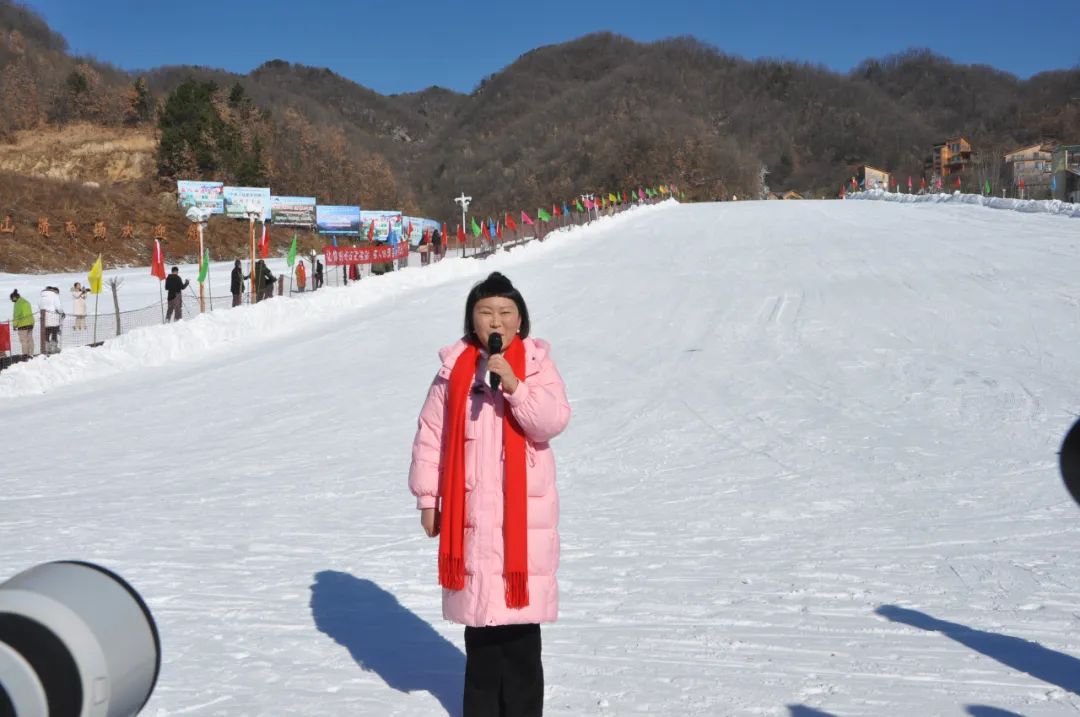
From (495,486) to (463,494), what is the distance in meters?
0.11

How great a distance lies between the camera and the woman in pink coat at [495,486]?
3.28 m

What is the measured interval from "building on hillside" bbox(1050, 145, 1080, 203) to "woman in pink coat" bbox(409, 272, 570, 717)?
260ft

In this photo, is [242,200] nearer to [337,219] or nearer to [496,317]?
[337,219]

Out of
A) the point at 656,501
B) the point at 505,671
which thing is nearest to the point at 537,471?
the point at 505,671

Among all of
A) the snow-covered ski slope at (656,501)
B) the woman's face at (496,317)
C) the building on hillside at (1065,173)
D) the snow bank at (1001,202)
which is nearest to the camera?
the woman's face at (496,317)

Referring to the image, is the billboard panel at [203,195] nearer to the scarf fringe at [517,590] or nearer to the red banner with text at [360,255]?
the red banner with text at [360,255]

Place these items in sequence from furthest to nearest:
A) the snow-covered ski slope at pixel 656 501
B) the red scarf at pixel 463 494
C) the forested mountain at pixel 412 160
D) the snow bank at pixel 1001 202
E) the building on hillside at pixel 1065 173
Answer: the building on hillside at pixel 1065 173, the forested mountain at pixel 412 160, the snow bank at pixel 1001 202, the snow-covered ski slope at pixel 656 501, the red scarf at pixel 463 494

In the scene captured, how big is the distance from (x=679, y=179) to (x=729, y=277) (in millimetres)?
111635

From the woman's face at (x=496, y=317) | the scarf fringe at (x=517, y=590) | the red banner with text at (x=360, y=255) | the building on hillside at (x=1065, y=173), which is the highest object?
the building on hillside at (x=1065, y=173)

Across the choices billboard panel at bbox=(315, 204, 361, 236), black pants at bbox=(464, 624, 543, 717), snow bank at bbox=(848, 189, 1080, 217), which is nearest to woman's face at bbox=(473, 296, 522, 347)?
black pants at bbox=(464, 624, 543, 717)

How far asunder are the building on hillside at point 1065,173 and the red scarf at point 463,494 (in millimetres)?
79392

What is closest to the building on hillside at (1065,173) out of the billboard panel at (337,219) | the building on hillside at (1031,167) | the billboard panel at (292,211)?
the building on hillside at (1031,167)

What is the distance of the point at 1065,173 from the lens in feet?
264

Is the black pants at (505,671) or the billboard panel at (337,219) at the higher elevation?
the billboard panel at (337,219)
